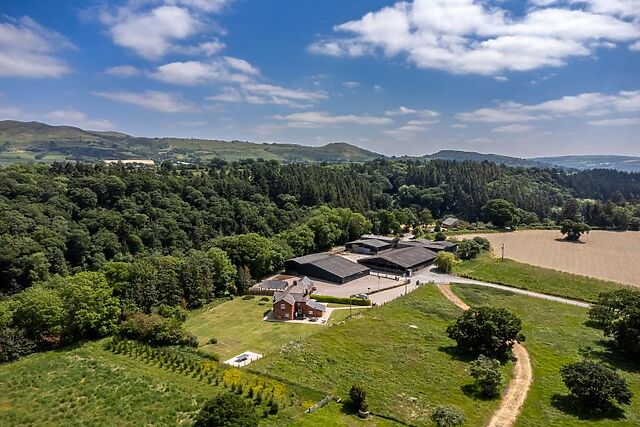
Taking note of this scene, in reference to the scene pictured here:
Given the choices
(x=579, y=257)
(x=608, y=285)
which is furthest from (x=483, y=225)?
(x=608, y=285)

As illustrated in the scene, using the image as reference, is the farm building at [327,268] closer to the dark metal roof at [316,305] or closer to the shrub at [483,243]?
the dark metal roof at [316,305]

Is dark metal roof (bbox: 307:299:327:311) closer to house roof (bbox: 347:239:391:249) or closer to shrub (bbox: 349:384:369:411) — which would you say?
shrub (bbox: 349:384:369:411)

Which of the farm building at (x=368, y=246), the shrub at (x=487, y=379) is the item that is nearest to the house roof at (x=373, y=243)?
the farm building at (x=368, y=246)

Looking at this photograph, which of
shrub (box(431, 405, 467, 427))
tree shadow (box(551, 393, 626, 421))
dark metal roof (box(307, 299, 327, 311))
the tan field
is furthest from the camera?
the tan field

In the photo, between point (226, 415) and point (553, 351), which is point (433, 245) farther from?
point (226, 415)

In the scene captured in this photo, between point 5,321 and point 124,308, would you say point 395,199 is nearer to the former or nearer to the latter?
point 124,308

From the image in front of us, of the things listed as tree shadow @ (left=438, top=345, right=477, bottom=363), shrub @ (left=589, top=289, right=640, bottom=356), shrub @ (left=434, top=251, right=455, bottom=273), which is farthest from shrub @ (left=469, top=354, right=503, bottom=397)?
shrub @ (left=434, top=251, right=455, bottom=273)
